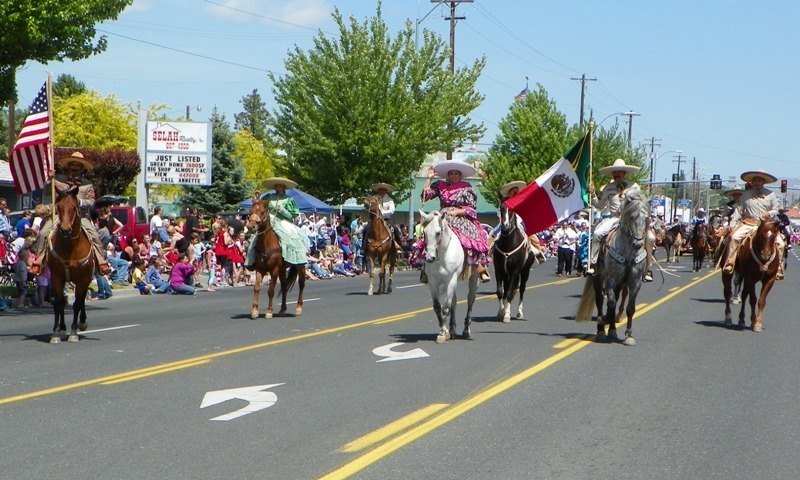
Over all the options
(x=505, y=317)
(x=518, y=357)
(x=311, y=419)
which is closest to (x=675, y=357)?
(x=518, y=357)

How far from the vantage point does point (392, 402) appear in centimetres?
989

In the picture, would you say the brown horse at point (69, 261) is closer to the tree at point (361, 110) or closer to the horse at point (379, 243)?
the horse at point (379, 243)

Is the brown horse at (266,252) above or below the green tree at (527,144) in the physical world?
below

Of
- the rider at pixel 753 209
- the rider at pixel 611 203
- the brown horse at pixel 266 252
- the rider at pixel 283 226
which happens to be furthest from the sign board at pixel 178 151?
the rider at pixel 611 203

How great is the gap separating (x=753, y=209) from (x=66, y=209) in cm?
1115

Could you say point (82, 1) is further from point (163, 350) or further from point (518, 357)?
point (518, 357)

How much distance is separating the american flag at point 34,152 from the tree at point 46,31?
1.92 meters

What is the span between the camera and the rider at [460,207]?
14.6 metres

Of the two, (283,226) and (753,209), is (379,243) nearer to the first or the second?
(283,226)

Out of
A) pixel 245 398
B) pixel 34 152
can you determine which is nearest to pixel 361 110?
pixel 34 152

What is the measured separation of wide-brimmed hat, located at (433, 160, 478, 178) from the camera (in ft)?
48.5

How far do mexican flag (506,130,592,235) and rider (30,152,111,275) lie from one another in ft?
22.5

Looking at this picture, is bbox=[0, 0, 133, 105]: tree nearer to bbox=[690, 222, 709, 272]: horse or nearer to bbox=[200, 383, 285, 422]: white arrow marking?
bbox=[200, 383, 285, 422]: white arrow marking

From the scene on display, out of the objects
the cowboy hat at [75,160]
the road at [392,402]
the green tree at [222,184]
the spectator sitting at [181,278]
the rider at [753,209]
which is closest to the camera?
the road at [392,402]
